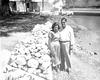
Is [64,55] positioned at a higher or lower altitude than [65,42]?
lower

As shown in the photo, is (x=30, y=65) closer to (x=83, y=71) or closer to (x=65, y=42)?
→ (x=65, y=42)

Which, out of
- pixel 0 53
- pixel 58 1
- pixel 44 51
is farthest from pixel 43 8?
pixel 44 51

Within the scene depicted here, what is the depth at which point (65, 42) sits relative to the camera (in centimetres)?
531

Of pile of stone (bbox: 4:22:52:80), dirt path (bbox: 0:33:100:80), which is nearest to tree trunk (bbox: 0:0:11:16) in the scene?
dirt path (bbox: 0:33:100:80)

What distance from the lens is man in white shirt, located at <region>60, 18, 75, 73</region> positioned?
5.18 metres

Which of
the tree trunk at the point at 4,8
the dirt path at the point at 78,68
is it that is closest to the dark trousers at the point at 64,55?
the dirt path at the point at 78,68

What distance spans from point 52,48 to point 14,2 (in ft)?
95.4

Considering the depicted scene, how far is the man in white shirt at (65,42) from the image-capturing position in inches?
204

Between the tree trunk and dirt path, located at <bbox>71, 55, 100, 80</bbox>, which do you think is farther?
the tree trunk

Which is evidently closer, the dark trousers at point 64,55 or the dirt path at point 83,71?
the dark trousers at point 64,55

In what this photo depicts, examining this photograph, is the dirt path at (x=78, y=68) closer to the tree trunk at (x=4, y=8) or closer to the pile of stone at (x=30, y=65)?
the pile of stone at (x=30, y=65)

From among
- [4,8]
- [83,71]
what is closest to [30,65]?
[83,71]

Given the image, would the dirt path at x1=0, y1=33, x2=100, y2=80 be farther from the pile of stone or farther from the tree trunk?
the tree trunk

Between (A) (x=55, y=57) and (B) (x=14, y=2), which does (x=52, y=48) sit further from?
(B) (x=14, y=2)
